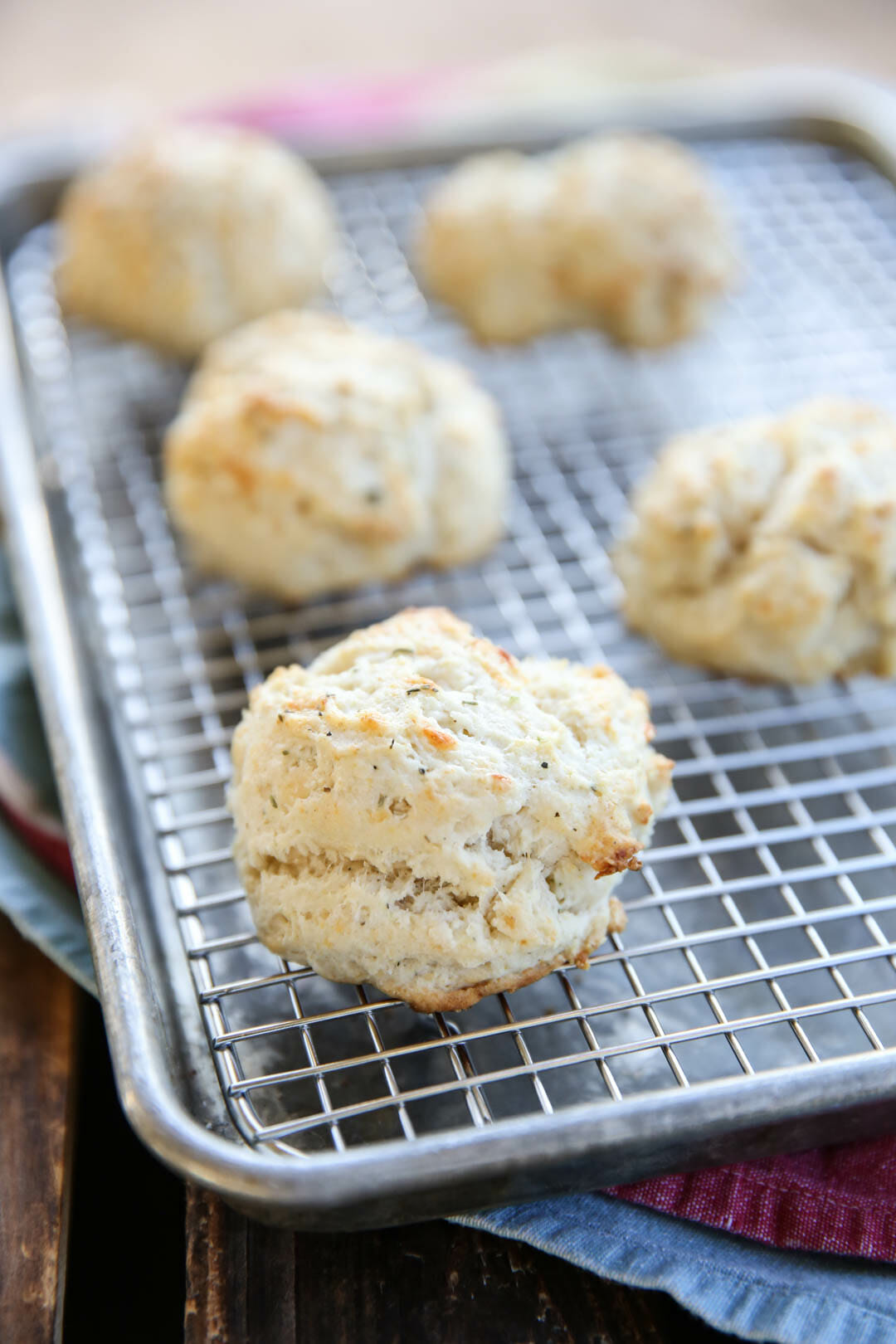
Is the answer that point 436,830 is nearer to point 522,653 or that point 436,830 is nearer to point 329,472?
point 522,653

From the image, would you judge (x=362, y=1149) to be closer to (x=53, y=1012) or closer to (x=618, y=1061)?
(x=618, y=1061)

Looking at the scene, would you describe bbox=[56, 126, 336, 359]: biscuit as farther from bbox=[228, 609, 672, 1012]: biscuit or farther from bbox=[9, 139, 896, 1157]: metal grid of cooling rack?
bbox=[228, 609, 672, 1012]: biscuit

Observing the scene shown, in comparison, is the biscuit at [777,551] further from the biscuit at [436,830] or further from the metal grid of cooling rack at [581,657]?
the biscuit at [436,830]

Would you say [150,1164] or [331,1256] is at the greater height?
[331,1256]

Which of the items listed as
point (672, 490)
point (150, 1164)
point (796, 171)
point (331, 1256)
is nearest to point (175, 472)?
point (672, 490)

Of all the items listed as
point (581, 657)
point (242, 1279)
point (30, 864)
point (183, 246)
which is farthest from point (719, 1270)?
point (183, 246)

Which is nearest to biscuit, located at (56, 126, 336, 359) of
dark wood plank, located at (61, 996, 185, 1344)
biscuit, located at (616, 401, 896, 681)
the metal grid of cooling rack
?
the metal grid of cooling rack
